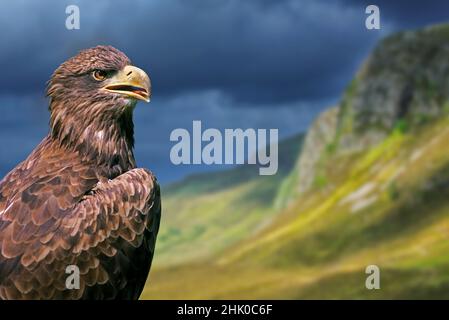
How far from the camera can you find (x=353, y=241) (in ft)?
354

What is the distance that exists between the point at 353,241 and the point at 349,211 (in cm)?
725

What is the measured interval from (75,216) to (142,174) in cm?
129

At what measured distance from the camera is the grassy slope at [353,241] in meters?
89.4

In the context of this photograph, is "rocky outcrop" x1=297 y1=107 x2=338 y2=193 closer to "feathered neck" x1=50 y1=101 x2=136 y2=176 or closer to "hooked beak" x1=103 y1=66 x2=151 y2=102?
"feathered neck" x1=50 y1=101 x2=136 y2=176

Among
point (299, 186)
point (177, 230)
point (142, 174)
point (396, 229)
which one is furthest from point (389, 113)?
point (142, 174)

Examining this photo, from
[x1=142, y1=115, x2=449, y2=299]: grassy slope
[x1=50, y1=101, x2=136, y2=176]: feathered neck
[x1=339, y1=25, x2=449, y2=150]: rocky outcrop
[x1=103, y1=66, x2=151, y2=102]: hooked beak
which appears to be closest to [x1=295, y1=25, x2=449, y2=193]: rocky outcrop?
[x1=339, y1=25, x2=449, y2=150]: rocky outcrop

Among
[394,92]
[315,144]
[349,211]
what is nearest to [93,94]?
[349,211]

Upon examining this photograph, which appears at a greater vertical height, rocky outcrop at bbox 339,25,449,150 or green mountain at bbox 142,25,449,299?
rocky outcrop at bbox 339,25,449,150

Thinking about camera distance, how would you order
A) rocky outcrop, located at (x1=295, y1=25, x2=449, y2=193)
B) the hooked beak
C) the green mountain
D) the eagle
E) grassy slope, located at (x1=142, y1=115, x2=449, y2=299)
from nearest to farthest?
the eagle, the hooked beak, grassy slope, located at (x1=142, y1=115, x2=449, y2=299), the green mountain, rocky outcrop, located at (x1=295, y1=25, x2=449, y2=193)

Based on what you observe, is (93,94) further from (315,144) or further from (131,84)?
(315,144)

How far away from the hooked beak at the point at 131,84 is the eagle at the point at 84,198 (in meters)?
0.01

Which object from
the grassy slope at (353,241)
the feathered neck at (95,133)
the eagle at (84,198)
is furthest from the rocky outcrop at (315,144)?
the eagle at (84,198)

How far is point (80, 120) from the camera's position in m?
11.7

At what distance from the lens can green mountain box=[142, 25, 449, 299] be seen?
310 feet
